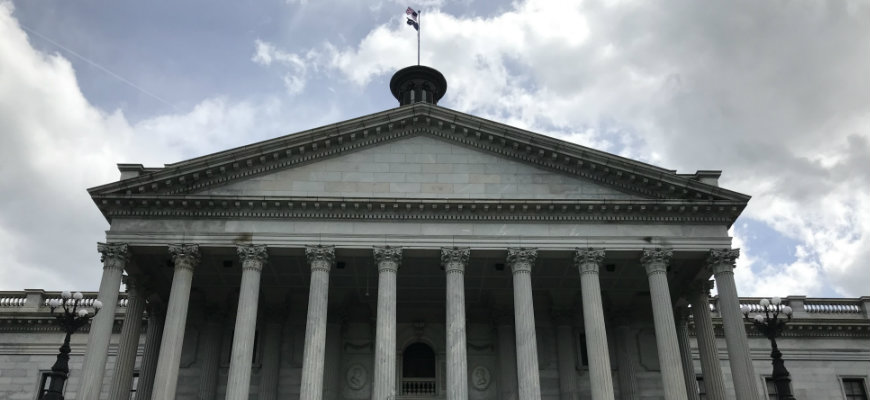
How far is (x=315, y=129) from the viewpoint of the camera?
98.2 feet

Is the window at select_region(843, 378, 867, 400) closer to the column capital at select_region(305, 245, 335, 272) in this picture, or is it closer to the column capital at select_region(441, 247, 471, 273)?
the column capital at select_region(441, 247, 471, 273)

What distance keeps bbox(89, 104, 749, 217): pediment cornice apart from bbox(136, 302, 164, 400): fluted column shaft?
6461 mm

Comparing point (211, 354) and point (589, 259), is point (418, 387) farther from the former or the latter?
point (589, 259)

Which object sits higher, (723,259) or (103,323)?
(723,259)

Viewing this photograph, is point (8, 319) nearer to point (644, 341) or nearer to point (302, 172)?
point (302, 172)

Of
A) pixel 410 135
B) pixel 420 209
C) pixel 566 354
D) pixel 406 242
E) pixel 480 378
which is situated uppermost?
pixel 410 135

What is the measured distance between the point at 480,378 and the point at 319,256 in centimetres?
1030

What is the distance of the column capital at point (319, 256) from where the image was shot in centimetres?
2816

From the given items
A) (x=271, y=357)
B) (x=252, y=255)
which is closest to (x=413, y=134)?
(x=252, y=255)

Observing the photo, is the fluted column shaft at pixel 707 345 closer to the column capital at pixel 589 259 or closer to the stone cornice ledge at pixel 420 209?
the stone cornice ledge at pixel 420 209

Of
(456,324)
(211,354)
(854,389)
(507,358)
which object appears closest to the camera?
(456,324)

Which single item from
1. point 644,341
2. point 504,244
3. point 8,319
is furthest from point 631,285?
point 8,319

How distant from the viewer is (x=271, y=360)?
32.5 metres

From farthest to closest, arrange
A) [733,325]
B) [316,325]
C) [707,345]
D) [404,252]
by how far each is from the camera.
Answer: [707,345]
[404,252]
[733,325]
[316,325]
